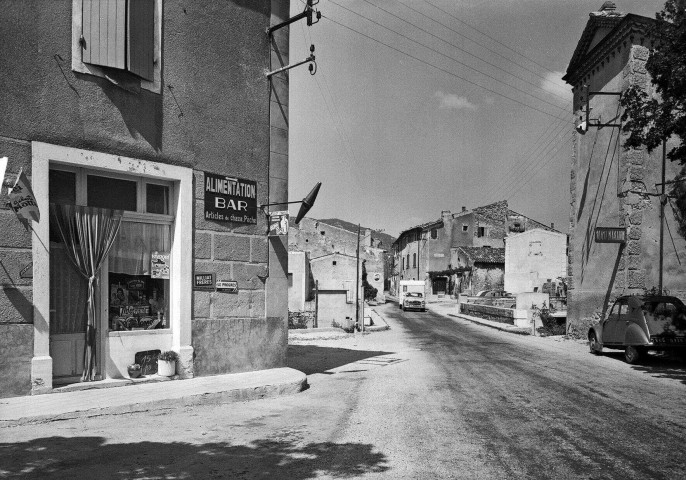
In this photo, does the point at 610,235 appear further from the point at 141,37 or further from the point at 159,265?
the point at 141,37

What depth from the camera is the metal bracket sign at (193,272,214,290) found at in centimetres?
1030

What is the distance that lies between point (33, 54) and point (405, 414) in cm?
730

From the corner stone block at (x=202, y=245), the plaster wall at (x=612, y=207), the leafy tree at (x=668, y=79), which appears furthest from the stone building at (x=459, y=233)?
the corner stone block at (x=202, y=245)

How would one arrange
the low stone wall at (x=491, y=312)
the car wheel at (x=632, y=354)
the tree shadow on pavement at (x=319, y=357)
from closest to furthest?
the tree shadow on pavement at (x=319, y=357)
the car wheel at (x=632, y=354)
the low stone wall at (x=491, y=312)

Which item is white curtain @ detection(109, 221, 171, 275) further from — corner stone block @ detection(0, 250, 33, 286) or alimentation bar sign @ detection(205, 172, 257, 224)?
corner stone block @ detection(0, 250, 33, 286)

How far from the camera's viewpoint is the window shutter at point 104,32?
28.3 feet

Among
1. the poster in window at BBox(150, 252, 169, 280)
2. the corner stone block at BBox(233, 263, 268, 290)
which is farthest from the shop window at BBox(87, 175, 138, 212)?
the corner stone block at BBox(233, 263, 268, 290)

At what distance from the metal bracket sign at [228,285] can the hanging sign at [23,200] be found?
11.3 ft

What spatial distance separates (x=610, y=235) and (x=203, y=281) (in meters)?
13.9

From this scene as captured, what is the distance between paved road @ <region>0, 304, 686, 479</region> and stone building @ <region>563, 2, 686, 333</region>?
769cm

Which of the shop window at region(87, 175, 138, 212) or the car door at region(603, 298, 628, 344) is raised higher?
the shop window at region(87, 175, 138, 212)

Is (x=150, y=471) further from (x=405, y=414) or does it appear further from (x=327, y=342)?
(x=327, y=342)

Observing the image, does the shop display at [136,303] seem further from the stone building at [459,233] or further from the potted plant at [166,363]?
the stone building at [459,233]

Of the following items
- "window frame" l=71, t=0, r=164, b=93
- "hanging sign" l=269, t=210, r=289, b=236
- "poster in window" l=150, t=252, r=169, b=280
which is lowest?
"poster in window" l=150, t=252, r=169, b=280
